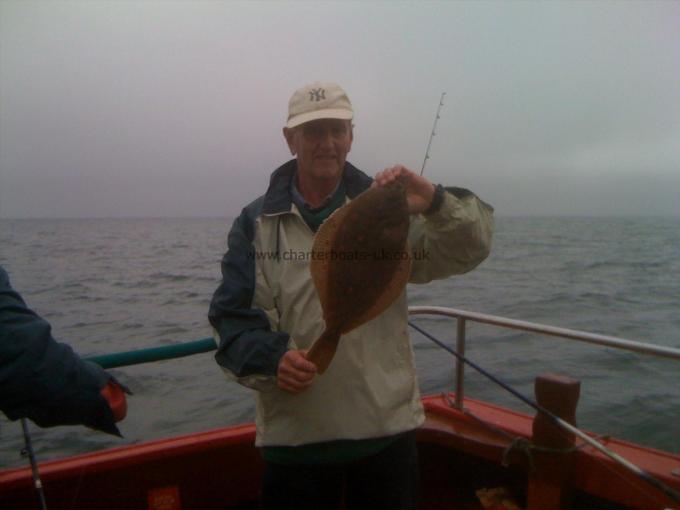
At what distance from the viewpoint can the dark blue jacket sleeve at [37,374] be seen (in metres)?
1.69

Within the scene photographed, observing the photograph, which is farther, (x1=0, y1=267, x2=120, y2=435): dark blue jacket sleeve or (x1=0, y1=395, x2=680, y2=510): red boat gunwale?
(x1=0, y1=395, x2=680, y2=510): red boat gunwale

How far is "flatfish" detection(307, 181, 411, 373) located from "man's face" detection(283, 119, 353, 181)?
28 cm

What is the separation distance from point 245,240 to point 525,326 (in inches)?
73.0

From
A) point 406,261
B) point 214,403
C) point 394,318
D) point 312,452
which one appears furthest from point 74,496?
point 214,403

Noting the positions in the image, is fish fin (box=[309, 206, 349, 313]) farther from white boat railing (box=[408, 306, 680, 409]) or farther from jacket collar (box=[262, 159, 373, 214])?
white boat railing (box=[408, 306, 680, 409])

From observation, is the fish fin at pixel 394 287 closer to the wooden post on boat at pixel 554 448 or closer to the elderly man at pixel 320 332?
the elderly man at pixel 320 332

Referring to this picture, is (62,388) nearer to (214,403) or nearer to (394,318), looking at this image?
(394,318)

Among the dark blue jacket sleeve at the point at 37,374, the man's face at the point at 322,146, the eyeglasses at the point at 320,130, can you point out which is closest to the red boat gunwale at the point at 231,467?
the dark blue jacket sleeve at the point at 37,374

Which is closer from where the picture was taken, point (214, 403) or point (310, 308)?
point (310, 308)

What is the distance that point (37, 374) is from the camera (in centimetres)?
174

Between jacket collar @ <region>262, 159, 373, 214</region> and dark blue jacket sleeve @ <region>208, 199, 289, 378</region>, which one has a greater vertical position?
jacket collar @ <region>262, 159, 373, 214</region>

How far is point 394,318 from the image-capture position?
250 cm

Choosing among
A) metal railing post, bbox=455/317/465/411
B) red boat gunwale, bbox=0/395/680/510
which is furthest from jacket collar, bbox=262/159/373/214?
red boat gunwale, bbox=0/395/680/510

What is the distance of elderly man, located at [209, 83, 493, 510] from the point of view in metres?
2.38
